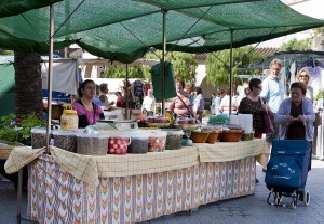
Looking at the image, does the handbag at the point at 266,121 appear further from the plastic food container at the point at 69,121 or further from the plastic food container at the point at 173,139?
the plastic food container at the point at 69,121

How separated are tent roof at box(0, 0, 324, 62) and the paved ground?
2373 mm

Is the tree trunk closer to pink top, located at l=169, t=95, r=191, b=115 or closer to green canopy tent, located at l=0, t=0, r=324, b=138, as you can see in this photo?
green canopy tent, located at l=0, t=0, r=324, b=138

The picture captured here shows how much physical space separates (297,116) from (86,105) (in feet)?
9.53

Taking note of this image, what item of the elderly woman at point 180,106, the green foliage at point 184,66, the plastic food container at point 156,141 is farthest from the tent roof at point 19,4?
the green foliage at point 184,66

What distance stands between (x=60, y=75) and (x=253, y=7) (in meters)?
9.13

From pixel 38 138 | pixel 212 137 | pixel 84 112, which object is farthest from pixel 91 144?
pixel 212 137

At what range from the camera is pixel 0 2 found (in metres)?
4.90

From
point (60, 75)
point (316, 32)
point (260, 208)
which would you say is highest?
point (316, 32)

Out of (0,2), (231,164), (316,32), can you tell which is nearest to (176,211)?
(231,164)

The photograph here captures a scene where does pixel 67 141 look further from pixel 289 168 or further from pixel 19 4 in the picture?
pixel 289 168

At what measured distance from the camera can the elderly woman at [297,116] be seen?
7.66 meters

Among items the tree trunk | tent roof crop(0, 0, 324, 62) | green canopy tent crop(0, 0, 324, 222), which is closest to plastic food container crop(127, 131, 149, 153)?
green canopy tent crop(0, 0, 324, 222)

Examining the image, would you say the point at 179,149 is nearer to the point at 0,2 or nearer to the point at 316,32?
the point at 0,2

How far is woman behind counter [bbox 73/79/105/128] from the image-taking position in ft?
22.5
